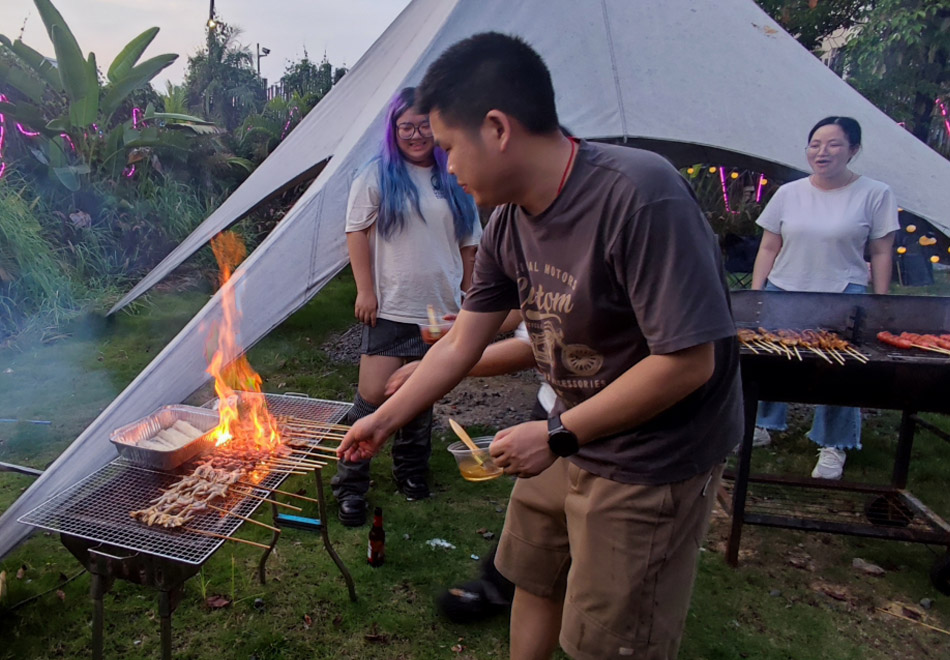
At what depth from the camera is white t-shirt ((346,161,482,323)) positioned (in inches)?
138

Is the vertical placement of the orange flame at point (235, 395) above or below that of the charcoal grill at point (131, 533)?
above

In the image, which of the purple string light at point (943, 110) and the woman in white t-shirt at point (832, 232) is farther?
the purple string light at point (943, 110)

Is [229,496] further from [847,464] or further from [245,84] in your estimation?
[245,84]

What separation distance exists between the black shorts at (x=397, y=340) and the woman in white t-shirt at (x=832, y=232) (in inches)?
96.4

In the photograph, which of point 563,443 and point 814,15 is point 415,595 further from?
point 814,15

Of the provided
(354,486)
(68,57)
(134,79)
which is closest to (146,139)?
(134,79)

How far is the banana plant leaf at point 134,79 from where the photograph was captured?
30.1 ft

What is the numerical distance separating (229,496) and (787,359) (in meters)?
2.47

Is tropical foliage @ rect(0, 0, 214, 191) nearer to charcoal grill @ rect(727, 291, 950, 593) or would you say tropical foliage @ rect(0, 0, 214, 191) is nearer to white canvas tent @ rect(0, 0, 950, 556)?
white canvas tent @ rect(0, 0, 950, 556)

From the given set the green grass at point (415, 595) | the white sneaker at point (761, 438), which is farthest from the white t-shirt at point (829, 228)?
the green grass at point (415, 595)

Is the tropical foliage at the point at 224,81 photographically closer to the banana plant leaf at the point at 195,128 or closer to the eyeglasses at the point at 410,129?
the banana plant leaf at the point at 195,128

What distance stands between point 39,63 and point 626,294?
33.3 feet

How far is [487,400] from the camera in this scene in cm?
561

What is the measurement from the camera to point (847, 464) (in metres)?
4.58
